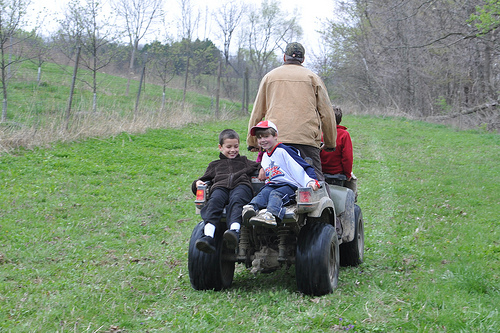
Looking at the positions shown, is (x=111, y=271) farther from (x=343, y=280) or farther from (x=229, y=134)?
(x=343, y=280)

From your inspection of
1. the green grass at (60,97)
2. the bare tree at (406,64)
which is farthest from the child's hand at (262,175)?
the bare tree at (406,64)

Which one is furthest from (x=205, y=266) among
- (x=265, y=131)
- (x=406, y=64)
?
(x=406, y=64)

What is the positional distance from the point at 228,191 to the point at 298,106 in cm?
111

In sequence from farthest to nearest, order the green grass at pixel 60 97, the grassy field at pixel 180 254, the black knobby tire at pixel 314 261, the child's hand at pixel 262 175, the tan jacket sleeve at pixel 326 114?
the green grass at pixel 60 97 < the tan jacket sleeve at pixel 326 114 < the child's hand at pixel 262 175 < the black knobby tire at pixel 314 261 < the grassy field at pixel 180 254

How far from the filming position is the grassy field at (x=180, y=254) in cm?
431

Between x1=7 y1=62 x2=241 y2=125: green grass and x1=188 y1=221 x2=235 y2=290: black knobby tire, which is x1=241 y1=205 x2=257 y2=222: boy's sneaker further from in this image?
x1=7 y1=62 x2=241 y2=125: green grass

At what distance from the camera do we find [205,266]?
16.3 feet

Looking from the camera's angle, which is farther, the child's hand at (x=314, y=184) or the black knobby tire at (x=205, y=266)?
the black knobby tire at (x=205, y=266)

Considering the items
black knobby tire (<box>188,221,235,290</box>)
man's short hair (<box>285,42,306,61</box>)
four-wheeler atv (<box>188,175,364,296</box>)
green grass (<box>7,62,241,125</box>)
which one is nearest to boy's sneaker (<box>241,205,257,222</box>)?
four-wheeler atv (<box>188,175,364,296</box>)

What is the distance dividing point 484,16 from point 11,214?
35.3ft

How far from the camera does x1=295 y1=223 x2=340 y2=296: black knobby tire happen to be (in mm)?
4715

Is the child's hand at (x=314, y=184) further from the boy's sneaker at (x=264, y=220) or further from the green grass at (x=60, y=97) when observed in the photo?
the green grass at (x=60, y=97)

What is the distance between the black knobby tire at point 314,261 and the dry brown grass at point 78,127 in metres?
9.18

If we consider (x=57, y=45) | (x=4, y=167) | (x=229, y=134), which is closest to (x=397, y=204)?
(x=229, y=134)
